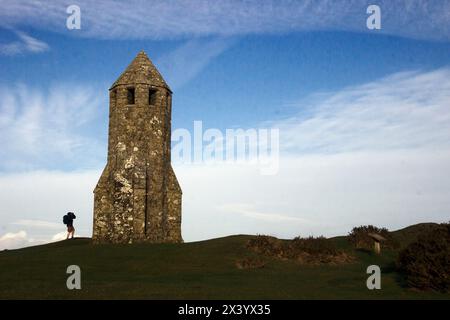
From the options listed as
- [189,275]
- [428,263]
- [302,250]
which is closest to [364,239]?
[302,250]

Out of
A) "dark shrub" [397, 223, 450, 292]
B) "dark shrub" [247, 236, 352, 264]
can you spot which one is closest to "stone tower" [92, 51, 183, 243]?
"dark shrub" [247, 236, 352, 264]

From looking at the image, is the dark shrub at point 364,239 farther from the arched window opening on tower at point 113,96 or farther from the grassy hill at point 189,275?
the arched window opening on tower at point 113,96

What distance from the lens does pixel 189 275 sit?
1925cm

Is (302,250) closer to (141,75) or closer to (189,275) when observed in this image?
(189,275)

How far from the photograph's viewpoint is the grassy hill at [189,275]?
1498 cm

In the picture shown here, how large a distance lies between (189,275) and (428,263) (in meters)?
8.13

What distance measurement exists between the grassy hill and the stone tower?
513 centimetres

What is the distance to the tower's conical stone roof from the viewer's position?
34.2m

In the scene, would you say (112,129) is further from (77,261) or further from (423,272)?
(423,272)

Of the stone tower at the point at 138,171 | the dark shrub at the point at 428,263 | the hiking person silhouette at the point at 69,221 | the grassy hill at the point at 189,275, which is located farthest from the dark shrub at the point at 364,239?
the hiking person silhouette at the point at 69,221
